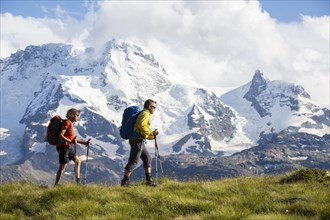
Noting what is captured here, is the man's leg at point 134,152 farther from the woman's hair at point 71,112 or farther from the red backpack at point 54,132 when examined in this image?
the red backpack at point 54,132

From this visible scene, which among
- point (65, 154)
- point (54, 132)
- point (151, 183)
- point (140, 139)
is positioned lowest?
point (151, 183)

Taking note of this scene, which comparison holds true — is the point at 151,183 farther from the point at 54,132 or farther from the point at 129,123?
the point at 54,132

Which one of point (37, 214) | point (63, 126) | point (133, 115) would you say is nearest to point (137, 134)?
point (133, 115)

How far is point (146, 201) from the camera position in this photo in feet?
43.2

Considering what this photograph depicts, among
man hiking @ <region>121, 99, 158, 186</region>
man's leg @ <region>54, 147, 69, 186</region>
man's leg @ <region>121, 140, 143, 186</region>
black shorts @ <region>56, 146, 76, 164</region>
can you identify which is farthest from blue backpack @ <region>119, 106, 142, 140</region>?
man's leg @ <region>54, 147, 69, 186</region>

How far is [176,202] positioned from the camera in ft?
42.1

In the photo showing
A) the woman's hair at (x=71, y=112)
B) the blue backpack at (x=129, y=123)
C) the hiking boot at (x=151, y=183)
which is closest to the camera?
the hiking boot at (x=151, y=183)

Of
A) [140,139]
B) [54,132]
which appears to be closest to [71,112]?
[54,132]

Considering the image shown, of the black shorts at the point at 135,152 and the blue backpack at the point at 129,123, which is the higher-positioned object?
the blue backpack at the point at 129,123

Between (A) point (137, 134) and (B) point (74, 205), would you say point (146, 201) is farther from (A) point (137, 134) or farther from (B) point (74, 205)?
(A) point (137, 134)

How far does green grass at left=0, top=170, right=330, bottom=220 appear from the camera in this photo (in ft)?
38.7

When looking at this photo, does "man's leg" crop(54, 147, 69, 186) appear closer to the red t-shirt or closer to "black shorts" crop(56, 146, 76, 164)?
"black shorts" crop(56, 146, 76, 164)

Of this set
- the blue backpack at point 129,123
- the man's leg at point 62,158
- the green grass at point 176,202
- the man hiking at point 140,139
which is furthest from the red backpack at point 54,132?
the man hiking at point 140,139

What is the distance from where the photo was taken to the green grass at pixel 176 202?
11805 millimetres
